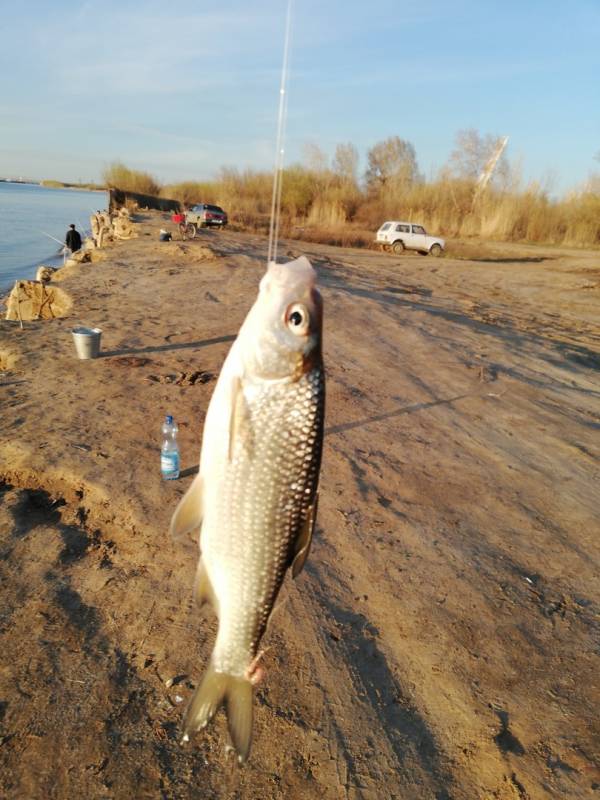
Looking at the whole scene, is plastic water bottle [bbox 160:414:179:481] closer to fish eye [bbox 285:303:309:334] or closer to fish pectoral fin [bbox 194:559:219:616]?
fish pectoral fin [bbox 194:559:219:616]

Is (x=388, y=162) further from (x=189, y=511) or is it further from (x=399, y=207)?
(x=189, y=511)

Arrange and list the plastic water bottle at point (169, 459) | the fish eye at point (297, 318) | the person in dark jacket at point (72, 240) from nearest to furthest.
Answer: the fish eye at point (297, 318) → the plastic water bottle at point (169, 459) → the person in dark jacket at point (72, 240)

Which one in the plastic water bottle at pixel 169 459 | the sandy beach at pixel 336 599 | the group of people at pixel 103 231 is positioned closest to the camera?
the sandy beach at pixel 336 599

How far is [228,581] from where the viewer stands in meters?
1.98

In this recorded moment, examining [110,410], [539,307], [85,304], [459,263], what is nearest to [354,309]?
[85,304]

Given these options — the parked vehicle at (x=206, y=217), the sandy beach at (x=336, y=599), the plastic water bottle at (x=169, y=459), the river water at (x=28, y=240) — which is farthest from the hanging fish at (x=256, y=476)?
Answer: the parked vehicle at (x=206, y=217)

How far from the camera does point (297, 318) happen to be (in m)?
1.83

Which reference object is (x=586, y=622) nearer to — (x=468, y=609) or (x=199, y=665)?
(x=468, y=609)

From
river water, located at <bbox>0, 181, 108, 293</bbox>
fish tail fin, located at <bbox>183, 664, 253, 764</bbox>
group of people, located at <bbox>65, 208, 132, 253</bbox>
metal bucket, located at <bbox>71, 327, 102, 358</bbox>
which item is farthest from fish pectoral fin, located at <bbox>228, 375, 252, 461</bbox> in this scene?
river water, located at <bbox>0, 181, 108, 293</bbox>

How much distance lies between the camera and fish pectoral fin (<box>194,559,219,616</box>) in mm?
2043

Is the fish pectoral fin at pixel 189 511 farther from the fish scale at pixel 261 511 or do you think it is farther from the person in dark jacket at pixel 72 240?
the person in dark jacket at pixel 72 240

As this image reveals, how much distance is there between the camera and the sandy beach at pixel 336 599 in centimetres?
265

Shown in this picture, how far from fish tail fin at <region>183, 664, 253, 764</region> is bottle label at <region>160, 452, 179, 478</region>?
294 cm

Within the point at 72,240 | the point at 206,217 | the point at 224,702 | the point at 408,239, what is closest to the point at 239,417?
the point at 224,702
